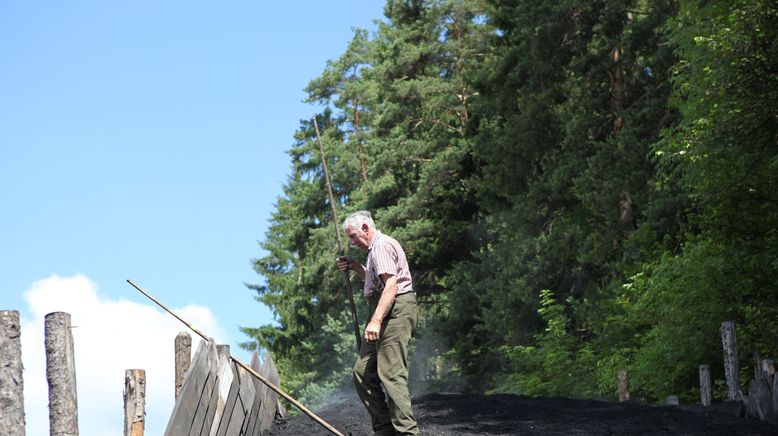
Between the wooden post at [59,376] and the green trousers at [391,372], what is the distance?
2243mm

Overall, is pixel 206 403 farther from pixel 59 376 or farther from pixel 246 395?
pixel 246 395

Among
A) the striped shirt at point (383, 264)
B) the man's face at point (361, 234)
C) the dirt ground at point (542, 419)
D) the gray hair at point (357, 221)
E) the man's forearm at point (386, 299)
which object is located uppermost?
the gray hair at point (357, 221)

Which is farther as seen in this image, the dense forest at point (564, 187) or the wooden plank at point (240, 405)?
the dense forest at point (564, 187)

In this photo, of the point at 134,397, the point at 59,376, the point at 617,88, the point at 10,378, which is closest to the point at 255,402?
the point at 134,397

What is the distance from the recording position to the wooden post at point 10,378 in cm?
617

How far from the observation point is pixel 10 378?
6207mm

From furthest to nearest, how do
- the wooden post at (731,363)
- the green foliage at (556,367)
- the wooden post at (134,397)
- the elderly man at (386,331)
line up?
1. the green foliage at (556,367)
2. the wooden post at (731,363)
3. the wooden post at (134,397)
4. the elderly man at (386,331)

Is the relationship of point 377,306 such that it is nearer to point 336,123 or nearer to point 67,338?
point 67,338

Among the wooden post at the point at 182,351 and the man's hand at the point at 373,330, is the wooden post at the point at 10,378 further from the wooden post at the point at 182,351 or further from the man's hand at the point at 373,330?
the wooden post at the point at 182,351

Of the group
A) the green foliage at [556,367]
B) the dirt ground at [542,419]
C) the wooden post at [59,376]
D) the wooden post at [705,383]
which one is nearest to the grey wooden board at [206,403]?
the wooden post at [59,376]

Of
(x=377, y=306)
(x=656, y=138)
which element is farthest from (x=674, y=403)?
(x=656, y=138)

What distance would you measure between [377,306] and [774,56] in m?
8.38

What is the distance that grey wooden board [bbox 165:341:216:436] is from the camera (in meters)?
6.95

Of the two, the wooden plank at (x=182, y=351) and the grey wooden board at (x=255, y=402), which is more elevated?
the wooden plank at (x=182, y=351)
